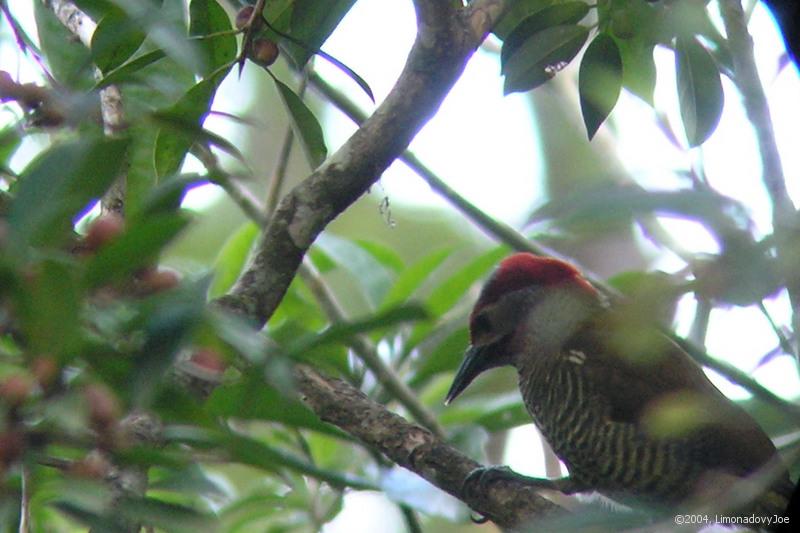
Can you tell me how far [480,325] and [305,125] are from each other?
116cm

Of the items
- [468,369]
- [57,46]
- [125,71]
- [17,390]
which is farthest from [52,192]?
[468,369]

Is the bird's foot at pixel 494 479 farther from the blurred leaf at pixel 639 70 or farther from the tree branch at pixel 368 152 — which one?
the blurred leaf at pixel 639 70

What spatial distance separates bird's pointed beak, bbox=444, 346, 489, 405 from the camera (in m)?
3.04

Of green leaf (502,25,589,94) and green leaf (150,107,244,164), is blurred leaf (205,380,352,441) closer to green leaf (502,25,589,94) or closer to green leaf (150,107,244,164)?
green leaf (150,107,244,164)

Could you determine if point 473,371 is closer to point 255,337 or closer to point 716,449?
point 716,449

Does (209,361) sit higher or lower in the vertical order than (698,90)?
lower

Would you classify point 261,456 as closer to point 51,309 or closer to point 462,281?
point 51,309

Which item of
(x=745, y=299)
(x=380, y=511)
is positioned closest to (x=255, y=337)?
(x=745, y=299)

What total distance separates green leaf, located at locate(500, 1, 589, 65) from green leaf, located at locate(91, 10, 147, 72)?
73 cm

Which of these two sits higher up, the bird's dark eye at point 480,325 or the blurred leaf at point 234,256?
the blurred leaf at point 234,256

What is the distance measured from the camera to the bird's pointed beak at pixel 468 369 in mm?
3037

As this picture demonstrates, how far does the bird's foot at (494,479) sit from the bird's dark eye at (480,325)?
0.48 metres

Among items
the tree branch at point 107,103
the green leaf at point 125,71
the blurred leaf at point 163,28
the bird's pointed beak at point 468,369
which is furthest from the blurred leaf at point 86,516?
the bird's pointed beak at point 468,369

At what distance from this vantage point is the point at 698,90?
2127mm
